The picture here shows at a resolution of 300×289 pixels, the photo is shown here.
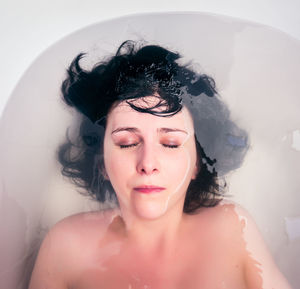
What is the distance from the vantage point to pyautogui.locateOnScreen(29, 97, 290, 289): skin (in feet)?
2.06

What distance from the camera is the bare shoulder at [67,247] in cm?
66

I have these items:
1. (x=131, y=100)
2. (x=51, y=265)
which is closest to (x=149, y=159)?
(x=131, y=100)

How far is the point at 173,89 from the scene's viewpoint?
0.68m

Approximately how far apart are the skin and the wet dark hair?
0.06ft

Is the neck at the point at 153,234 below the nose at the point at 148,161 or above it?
below

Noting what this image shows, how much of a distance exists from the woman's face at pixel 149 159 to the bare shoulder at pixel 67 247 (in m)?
0.06

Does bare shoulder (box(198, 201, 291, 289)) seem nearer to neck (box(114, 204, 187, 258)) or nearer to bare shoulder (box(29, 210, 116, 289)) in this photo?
neck (box(114, 204, 187, 258))

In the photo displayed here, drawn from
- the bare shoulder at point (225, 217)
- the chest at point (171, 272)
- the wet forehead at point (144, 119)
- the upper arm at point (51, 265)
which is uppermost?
the wet forehead at point (144, 119)

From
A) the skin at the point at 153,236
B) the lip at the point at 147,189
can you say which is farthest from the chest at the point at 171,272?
the lip at the point at 147,189

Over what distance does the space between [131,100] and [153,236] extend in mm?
216

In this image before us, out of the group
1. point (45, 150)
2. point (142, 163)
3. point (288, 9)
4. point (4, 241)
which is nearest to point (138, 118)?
point (142, 163)

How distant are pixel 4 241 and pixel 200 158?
0.36 m

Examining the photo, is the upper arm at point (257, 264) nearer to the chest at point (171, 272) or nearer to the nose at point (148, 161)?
the chest at point (171, 272)

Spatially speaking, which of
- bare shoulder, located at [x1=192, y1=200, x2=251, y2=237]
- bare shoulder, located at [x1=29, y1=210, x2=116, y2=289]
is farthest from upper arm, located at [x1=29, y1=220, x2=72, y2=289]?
bare shoulder, located at [x1=192, y1=200, x2=251, y2=237]
